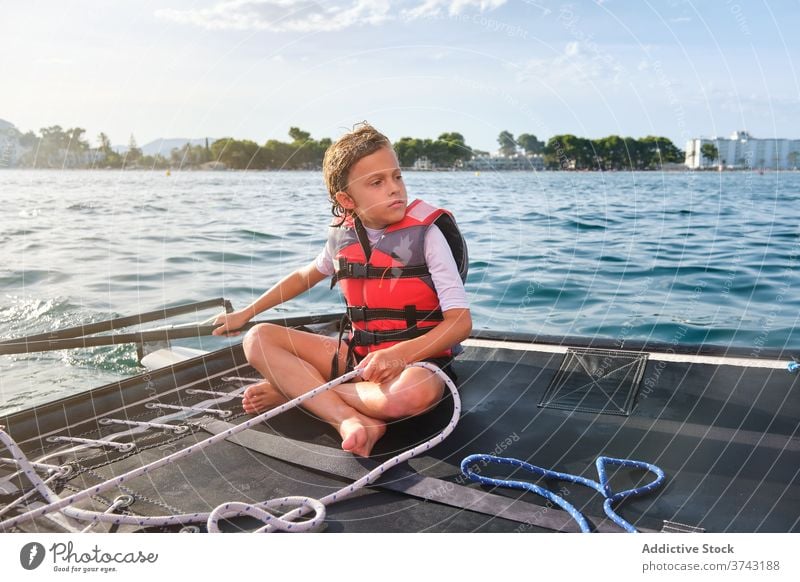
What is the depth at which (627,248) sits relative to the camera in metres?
8.62

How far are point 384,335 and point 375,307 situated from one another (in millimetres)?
102

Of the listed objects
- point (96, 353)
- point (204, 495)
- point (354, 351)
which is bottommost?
point (96, 353)

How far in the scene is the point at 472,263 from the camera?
7.50 meters

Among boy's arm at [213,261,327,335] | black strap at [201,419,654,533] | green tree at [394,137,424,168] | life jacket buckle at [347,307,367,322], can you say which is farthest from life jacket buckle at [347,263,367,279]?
green tree at [394,137,424,168]

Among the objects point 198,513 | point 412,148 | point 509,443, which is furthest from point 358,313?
point 412,148

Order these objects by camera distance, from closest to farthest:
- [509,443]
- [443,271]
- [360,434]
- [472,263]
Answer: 1. [360,434]
2. [509,443]
3. [443,271]
4. [472,263]

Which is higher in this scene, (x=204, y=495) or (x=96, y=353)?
(x=204, y=495)

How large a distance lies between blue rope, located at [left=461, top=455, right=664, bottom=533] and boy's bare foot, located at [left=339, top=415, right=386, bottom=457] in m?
0.28

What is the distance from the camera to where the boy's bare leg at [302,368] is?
2121 mm

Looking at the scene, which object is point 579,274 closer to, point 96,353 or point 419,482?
point 96,353

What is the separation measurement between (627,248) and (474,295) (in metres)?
3.14

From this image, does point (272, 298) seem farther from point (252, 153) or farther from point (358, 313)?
point (252, 153)
